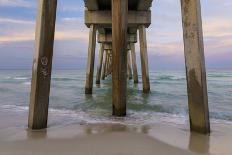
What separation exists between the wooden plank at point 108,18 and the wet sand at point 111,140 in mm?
8166

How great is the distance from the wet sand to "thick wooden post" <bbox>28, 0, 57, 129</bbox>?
0.36 m

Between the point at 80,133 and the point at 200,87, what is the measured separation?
1875 millimetres


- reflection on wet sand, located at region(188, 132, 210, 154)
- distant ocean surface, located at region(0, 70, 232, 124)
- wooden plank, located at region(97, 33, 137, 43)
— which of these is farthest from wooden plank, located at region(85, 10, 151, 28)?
reflection on wet sand, located at region(188, 132, 210, 154)

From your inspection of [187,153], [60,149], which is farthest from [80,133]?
[187,153]

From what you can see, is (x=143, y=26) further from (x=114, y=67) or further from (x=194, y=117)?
(x=194, y=117)

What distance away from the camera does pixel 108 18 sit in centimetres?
1252

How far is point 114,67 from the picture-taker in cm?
518

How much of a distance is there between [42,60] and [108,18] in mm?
8786

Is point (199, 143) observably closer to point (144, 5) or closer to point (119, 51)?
point (119, 51)

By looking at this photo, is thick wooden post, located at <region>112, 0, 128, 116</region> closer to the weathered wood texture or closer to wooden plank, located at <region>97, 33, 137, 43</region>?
the weathered wood texture

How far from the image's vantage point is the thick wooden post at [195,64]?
4.00m

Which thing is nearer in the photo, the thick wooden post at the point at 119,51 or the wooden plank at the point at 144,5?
the thick wooden post at the point at 119,51

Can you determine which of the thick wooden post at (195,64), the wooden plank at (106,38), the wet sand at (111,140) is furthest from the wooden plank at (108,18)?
the thick wooden post at (195,64)

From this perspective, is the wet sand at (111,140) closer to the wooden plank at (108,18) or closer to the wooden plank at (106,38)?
the wooden plank at (108,18)
